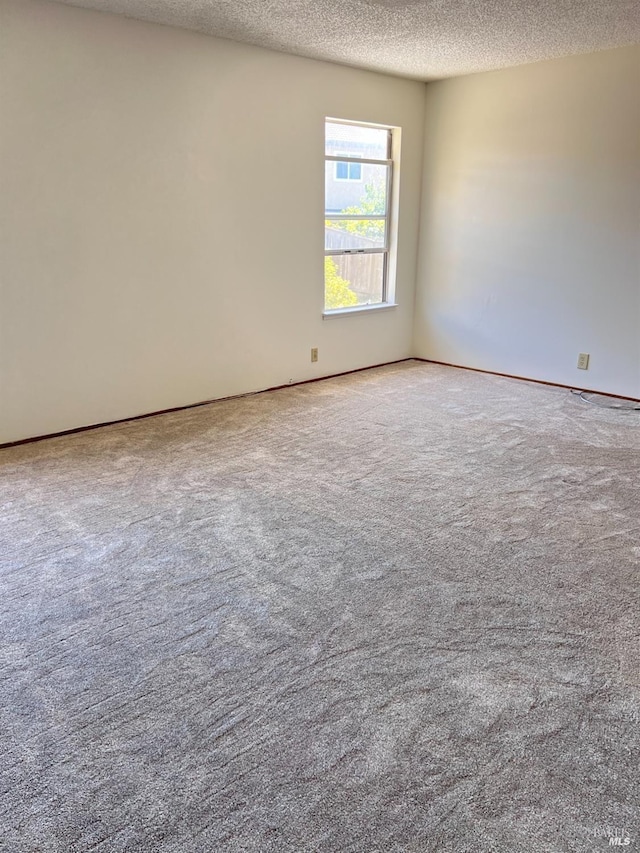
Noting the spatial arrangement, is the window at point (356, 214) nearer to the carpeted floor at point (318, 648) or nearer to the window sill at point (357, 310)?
the window sill at point (357, 310)

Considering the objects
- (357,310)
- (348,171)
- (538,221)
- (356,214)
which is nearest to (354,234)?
(356,214)

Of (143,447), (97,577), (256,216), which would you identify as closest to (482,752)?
(97,577)

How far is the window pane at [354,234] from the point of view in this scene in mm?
5293

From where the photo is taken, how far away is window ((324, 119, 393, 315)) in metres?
5.20

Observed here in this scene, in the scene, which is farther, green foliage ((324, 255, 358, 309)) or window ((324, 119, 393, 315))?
green foliage ((324, 255, 358, 309))

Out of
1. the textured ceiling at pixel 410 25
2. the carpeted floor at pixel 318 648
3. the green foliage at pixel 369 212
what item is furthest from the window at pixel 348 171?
the carpeted floor at pixel 318 648

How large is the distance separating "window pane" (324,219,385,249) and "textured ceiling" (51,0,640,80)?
1210mm

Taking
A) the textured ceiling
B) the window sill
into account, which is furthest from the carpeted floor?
the textured ceiling

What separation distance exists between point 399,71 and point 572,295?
2274 millimetres

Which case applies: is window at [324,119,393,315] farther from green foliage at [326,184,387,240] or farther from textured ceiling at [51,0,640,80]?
textured ceiling at [51,0,640,80]

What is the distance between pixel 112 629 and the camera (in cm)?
217

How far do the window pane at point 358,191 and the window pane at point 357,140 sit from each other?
10cm

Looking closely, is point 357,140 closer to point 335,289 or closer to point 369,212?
point 369,212

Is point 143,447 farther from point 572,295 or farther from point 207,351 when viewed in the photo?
point 572,295
